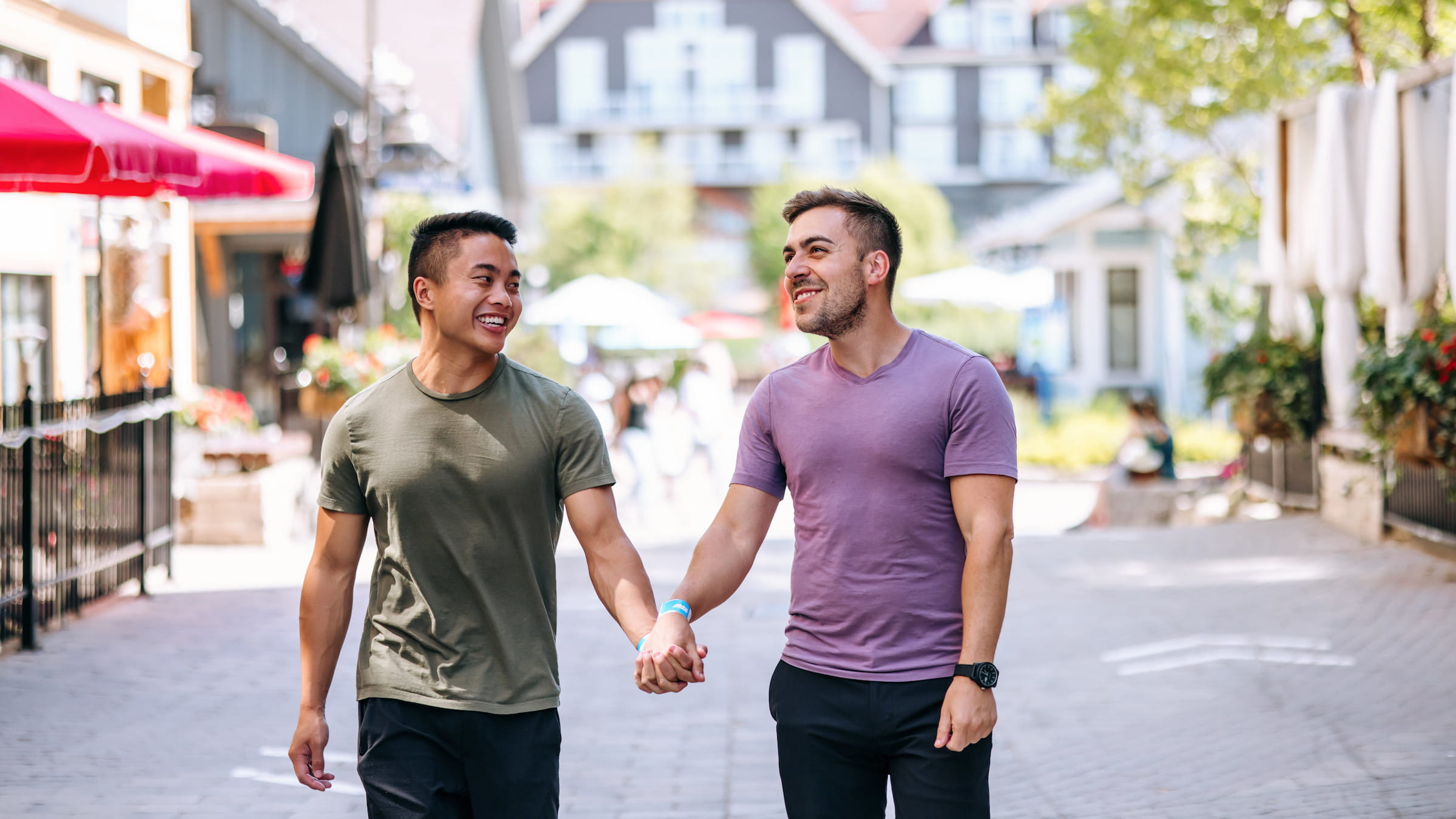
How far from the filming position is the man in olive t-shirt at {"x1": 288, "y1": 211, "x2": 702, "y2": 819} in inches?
133

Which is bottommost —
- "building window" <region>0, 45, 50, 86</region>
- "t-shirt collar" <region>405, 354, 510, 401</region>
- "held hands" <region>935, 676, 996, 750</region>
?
"held hands" <region>935, 676, 996, 750</region>

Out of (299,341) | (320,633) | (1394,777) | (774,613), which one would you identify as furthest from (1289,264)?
(299,341)

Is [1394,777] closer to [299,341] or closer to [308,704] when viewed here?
[308,704]

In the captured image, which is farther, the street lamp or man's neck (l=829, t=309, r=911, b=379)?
the street lamp

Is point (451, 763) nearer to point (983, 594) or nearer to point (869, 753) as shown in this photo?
point (869, 753)

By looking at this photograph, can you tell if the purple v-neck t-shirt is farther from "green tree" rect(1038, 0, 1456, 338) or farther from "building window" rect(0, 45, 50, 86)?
"green tree" rect(1038, 0, 1456, 338)

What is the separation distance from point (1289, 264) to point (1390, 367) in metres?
3.74

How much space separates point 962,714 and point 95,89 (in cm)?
1182

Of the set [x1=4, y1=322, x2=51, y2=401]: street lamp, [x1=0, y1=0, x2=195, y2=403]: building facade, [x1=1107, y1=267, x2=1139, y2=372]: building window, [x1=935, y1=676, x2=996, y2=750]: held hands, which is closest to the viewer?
[x1=935, y1=676, x2=996, y2=750]: held hands

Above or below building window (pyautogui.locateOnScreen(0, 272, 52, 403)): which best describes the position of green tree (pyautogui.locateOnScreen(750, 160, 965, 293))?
above

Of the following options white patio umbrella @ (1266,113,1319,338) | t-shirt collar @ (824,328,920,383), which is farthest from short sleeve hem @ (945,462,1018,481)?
white patio umbrella @ (1266,113,1319,338)

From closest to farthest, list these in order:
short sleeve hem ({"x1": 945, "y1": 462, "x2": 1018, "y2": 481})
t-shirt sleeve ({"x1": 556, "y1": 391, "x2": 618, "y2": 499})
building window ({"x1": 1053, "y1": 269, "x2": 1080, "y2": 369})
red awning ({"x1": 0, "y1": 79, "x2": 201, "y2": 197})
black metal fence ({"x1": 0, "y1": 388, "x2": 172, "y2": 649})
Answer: short sleeve hem ({"x1": 945, "y1": 462, "x2": 1018, "y2": 481})
t-shirt sleeve ({"x1": 556, "y1": 391, "x2": 618, "y2": 499})
red awning ({"x1": 0, "y1": 79, "x2": 201, "y2": 197})
black metal fence ({"x1": 0, "y1": 388, "x2": 172, "y2": 649})
building window ({"x1": 1053, "y1": 269, "x2": 1080, "y2": 369})

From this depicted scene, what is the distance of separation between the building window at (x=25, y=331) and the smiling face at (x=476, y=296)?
29.6 ft

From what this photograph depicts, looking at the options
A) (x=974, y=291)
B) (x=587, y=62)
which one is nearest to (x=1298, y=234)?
(x=974, y=291)
